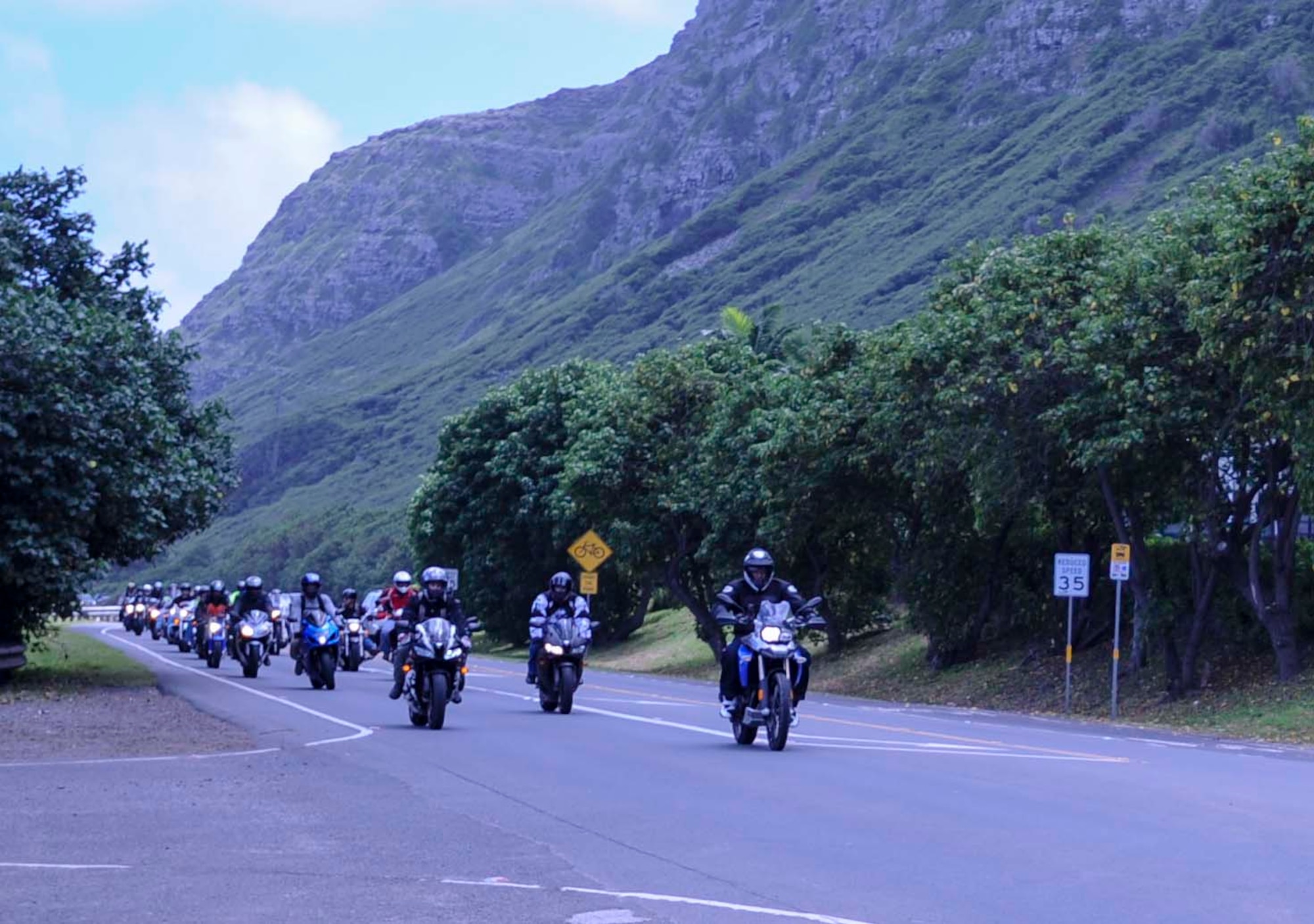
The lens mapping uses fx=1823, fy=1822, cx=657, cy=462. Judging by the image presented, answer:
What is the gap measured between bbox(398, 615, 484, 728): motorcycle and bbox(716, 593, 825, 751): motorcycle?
13.5ft

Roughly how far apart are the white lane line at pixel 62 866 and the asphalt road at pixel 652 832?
2 centimetres

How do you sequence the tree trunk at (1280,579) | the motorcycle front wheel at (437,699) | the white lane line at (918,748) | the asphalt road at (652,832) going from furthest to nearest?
the tree trunk at (1280,579) → the motorcycle front wheel at (437,699) → the white lane line at (918,748) → the asphalt road at (652,832)

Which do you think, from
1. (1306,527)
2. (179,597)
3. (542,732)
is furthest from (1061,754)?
(179,597)

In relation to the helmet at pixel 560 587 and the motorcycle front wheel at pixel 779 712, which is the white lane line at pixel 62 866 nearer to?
the motorcycle front wheel at pixel 779 712

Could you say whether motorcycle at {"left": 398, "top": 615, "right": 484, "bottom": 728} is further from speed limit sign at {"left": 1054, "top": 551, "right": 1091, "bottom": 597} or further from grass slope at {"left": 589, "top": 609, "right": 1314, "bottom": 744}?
speed limit sign at {"left": 1054, "top": 551, "right": 1091, "bottom": 597}

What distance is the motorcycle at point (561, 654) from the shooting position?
22.6 m

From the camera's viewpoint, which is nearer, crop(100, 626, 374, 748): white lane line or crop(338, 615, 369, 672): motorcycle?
crop(100, 626, 374, 748): white lane line

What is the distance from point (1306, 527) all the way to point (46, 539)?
86.7 ft

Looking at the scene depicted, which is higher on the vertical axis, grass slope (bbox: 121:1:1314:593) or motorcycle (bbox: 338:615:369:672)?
grass slope (bbox: 121:1:1314:593)

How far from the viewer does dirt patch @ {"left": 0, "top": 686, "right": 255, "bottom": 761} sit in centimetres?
1762

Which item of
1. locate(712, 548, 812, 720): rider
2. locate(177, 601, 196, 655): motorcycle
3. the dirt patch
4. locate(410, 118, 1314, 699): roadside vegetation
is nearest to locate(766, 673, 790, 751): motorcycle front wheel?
locate(712, 548, 812, 720): rider

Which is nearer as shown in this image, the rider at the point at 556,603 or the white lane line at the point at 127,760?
the white lane line at the point at 127,760

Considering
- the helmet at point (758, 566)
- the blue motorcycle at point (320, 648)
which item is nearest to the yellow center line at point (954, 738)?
the helmet at point (758, 566)

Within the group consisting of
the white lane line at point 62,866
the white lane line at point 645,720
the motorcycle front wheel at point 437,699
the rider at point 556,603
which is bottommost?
the white lane line at point 62,866
